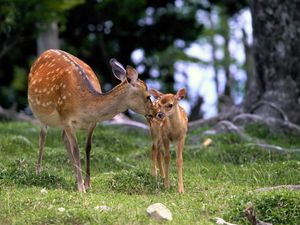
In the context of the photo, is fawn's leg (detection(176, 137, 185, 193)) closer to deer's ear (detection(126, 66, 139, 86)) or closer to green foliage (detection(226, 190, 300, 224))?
deer's ear (detection(126, 66, 139, 86))

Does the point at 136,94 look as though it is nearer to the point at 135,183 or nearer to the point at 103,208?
the point at 135,183

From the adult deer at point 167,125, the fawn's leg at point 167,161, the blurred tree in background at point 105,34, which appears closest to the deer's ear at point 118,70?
the adult deer at point 167,125

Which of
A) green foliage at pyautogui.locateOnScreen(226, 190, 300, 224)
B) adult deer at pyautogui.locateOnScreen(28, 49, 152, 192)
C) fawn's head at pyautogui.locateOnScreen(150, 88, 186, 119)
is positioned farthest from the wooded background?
green foliage at pyautogui.locateOnScreen(226, 190, 300, 224)

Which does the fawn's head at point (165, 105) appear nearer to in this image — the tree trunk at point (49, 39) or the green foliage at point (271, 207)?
the green foliage at point (271, 207)

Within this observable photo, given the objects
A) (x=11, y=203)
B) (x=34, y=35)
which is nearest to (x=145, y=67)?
(x=34, y=35)

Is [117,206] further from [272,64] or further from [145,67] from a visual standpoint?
[145,67]

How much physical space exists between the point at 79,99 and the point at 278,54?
22.0 ft

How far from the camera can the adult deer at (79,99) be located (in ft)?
31.6

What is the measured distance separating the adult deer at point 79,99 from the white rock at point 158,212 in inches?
62.4

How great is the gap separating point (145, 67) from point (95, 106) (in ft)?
47.4

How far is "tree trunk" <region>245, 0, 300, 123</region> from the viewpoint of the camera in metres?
15.5

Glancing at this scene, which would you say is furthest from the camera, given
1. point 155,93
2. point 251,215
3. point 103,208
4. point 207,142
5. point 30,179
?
point 207,142

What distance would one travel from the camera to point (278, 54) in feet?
51.1

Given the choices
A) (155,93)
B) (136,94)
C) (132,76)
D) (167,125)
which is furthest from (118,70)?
(167,125)
